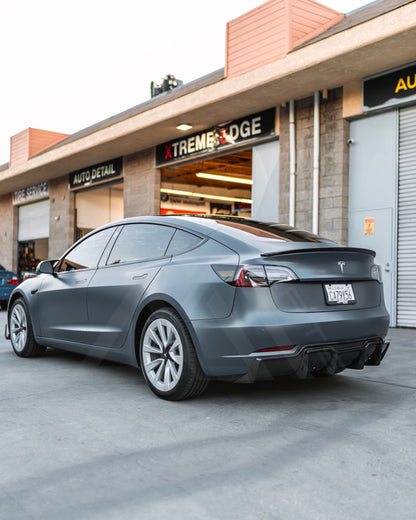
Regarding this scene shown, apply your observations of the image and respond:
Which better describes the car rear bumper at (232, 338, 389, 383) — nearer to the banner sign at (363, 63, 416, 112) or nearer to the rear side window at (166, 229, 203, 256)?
the rear side window at (166, 229, 203, 256)

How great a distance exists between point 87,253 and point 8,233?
70.0 ft

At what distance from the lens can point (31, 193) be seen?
2333cm

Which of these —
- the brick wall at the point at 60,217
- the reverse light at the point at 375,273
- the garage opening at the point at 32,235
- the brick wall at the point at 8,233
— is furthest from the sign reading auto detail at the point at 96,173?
the reverse light at the point at 375,273

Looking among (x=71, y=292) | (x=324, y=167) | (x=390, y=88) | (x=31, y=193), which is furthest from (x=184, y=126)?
(x=31, y=193)

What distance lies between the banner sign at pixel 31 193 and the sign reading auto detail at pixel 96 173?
2350 mm

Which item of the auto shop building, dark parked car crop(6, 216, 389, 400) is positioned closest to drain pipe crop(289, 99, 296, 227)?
the auto shop building

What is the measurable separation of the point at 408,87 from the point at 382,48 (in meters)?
1.03

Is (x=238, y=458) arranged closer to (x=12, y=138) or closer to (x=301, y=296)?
(x=301, y=296)

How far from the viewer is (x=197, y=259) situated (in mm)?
4180

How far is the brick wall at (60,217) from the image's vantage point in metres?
20.5

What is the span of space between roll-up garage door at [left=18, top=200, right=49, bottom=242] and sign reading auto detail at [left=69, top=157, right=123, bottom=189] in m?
2.79

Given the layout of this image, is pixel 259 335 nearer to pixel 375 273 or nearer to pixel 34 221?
pixel 375 273

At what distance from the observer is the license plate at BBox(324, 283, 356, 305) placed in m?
4.00

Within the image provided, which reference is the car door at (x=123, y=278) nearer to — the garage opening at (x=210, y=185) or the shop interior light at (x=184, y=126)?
the garage opening at (x=210, y=185)
